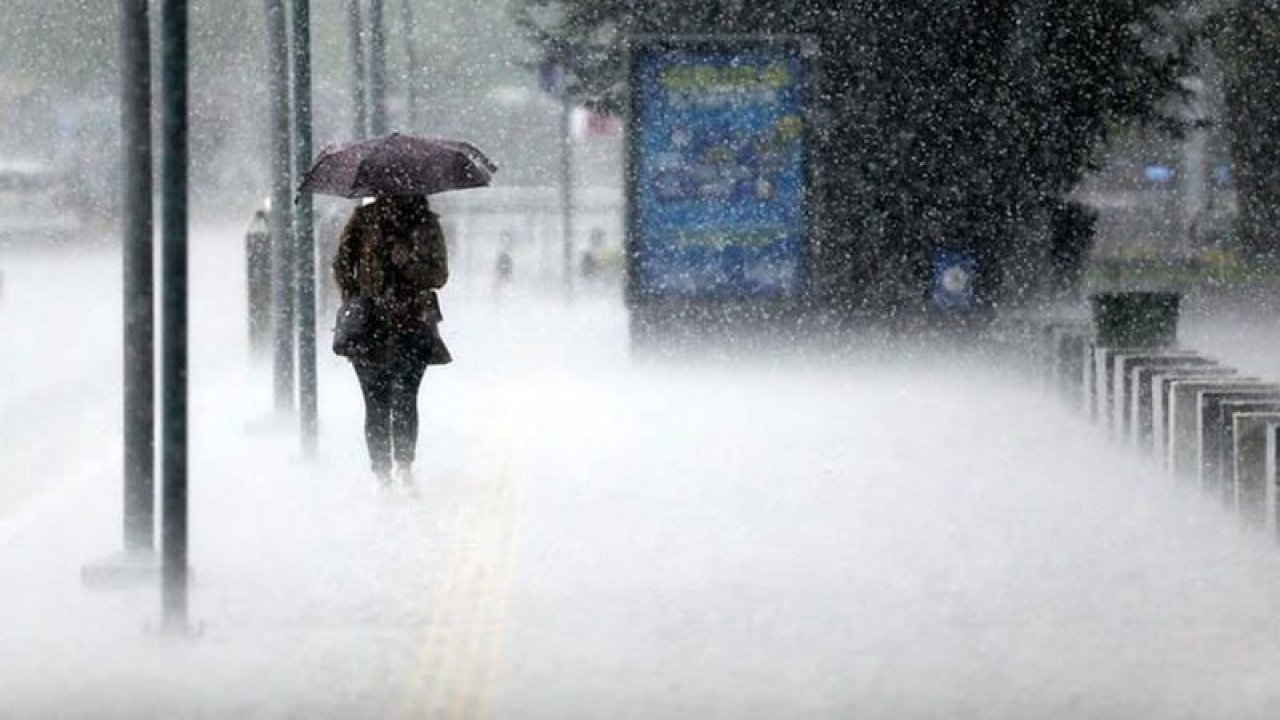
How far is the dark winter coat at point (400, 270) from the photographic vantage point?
51.4 ft

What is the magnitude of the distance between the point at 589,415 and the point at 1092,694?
11.5 metres

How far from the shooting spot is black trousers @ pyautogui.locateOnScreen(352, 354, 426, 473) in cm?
1576

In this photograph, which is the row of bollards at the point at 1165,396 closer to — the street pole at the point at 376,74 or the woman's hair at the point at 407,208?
the woman's hair at the point at 407,208

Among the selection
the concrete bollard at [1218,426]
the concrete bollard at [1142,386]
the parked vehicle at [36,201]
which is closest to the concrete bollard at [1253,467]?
the concrete bollard at [1218,426]

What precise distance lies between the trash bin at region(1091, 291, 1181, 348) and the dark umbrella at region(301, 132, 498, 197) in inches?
224

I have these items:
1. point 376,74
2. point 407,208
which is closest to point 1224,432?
point 407,208

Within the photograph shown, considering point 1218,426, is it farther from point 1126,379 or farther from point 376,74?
point 376,74

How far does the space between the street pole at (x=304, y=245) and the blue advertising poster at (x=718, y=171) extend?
678cm

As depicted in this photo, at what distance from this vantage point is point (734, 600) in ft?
39.8

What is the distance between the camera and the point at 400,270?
15703 millimetres

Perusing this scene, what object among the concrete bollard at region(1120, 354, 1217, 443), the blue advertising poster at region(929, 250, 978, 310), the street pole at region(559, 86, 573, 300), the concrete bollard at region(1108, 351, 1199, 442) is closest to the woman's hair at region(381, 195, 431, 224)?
the concrete bollard at region(1120, 354, 1217, 443)

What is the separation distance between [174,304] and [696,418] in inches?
376

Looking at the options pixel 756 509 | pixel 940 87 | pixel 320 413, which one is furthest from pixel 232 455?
pixel 940 87

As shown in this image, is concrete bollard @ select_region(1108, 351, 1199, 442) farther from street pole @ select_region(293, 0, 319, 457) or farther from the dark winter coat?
street pole @ select_region(293, 0, 319, 457)
